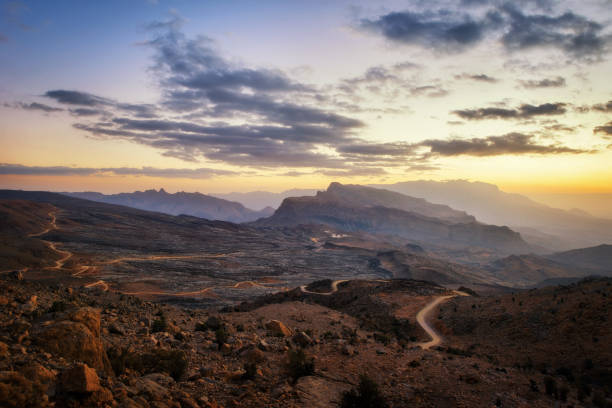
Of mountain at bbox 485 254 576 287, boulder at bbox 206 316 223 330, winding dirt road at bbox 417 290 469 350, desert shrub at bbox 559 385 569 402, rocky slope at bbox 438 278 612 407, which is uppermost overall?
desert shrub at bbox 559 385 569 402

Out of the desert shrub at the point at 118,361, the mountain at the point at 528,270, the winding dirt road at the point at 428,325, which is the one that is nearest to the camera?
the desert shrub at the point at 118,361

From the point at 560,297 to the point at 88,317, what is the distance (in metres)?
29.3

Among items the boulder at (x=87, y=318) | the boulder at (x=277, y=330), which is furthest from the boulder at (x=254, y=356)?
the boulder at (x=277, y=330)

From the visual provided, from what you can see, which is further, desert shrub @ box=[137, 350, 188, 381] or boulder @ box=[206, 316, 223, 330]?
boulder @ box=[206, 316, 223, 330]

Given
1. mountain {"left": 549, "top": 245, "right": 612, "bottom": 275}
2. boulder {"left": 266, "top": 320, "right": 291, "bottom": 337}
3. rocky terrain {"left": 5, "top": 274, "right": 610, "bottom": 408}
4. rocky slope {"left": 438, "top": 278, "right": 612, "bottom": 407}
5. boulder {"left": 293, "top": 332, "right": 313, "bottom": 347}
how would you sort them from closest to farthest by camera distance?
1. rocky terrain {"left": 5, "top": 274, "right": 610, "bottom": 408}
2. boulder {"left": 293, "top": 332, "right": 313, "bottom": 347}
3. rocky slope {"left": 438, "top": 278, "right": 612, "bottom": 407}
4. boulder {"left": 266, "top": 320, "right": 291, "bottom": 337}
5. mountain {"left": 549, "top": 245, "right": 612, "bottom": 275}

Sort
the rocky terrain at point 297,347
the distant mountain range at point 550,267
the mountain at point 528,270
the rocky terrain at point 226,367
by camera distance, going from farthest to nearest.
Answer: the distant mountain range at point 550,267, the mountain at point 528,270, the rocky terrain at point 297,347, the rocky terrain at point 226,367

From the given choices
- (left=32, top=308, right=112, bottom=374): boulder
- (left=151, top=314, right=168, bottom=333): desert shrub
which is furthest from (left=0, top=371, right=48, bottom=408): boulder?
(left=151, top=314, right=168, bottom=333): desert shrub

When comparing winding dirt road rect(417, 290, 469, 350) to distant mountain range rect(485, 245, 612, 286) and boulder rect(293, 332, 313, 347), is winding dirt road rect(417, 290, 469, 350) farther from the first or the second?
distant mountain range rect(485, 245, 612, 286)

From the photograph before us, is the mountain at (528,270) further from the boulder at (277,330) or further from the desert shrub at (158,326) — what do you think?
the desert shrub at (158,326)

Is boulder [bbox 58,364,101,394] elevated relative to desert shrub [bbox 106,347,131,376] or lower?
elevated

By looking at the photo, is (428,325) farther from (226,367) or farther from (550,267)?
(550,267)

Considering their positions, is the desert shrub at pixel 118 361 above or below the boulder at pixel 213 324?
above

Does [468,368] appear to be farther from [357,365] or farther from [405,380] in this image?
[357,365]

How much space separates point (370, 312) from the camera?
2984 cm
